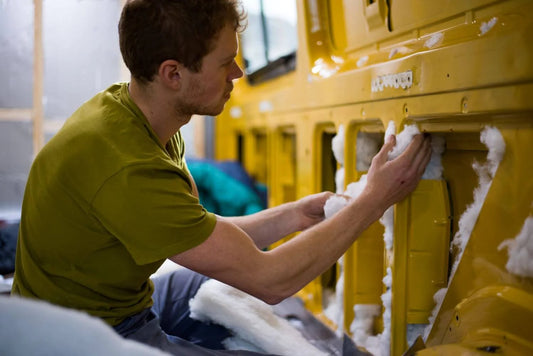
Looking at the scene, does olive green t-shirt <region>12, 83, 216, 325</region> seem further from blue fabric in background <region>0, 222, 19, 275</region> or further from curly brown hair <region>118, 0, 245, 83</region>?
blue fabric in background <region>0, 222, 19, 275</region>

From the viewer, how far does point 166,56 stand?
1093 millimetres

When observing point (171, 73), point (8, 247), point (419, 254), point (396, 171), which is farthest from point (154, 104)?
point (8, 247)

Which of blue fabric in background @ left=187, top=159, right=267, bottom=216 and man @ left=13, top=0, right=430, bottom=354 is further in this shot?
blue fabric in background @ left=187, top=159, right=267, bottom=216

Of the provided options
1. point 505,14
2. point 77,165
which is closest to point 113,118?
point 77,165

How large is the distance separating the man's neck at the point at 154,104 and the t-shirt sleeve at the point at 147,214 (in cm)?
19

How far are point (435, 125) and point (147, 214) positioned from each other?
2.12ft

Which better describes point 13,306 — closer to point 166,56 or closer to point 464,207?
point 166,56

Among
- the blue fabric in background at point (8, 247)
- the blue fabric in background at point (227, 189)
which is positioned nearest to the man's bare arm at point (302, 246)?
the blue fabric in background at point (8, 247)

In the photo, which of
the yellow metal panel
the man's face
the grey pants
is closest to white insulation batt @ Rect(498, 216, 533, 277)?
the yellow metal panel

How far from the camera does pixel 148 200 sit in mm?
984

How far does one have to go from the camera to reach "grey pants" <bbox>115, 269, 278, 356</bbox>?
116 cm

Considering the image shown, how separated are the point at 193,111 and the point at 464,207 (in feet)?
2.14

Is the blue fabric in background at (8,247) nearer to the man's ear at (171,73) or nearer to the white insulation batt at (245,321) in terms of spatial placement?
the white insulation batt at (245,321)

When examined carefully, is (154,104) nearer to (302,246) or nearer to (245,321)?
(302,246)
